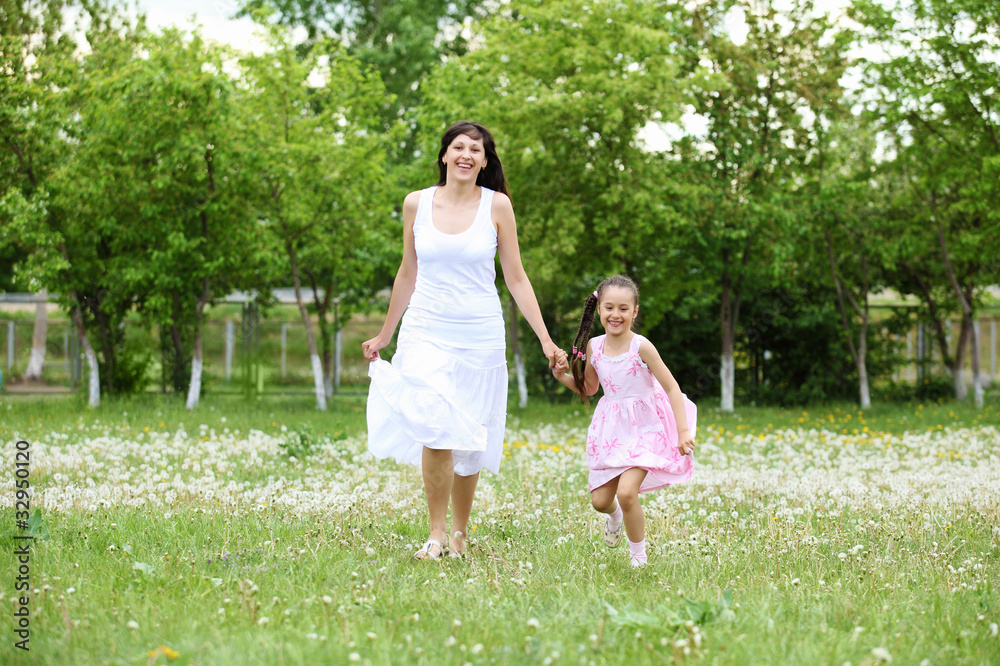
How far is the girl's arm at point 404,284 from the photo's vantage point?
4.96 metres

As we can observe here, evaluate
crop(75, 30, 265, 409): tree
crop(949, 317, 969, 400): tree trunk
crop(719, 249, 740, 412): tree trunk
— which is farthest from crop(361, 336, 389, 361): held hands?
crop(949, 317, 969, 400): tree trunk

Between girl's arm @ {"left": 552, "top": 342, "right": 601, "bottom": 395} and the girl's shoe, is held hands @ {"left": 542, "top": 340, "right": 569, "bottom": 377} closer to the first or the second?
girl's arm @ {"left": 552, "top": 342, "right": 601, "bottom": 395}

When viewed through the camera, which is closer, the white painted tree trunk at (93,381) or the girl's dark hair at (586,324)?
the girl's dark hair at (586,324)

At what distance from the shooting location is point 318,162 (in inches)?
617

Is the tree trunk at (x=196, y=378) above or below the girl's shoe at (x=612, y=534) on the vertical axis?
above

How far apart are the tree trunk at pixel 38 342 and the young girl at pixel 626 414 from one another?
65.6 feet

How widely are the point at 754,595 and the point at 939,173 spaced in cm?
1419

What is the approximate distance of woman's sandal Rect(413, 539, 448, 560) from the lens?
456cm

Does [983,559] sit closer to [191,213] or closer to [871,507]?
[871,507]

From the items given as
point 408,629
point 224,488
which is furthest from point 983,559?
point 224,488

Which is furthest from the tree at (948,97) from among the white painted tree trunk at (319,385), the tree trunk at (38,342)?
the tree trunk at (38,342)

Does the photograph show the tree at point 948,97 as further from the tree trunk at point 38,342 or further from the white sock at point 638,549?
the tree trunk at point 38,342

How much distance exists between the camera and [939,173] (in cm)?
1577

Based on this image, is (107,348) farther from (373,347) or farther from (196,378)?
(373,347)
